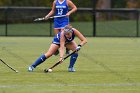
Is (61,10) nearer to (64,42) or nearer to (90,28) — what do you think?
(64,42)

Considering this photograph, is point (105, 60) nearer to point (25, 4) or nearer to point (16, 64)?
point (16, 64)

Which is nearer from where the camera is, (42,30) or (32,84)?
(32,84)

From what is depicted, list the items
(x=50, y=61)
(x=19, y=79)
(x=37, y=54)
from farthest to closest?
(x=37, y=54)
(x=50, y=61)
(x=19, y=79)

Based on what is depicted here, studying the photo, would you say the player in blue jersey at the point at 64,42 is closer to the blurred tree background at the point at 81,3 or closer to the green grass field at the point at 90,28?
the green grass field at the point at 90,28

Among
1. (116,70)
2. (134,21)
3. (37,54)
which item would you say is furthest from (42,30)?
(116,70)

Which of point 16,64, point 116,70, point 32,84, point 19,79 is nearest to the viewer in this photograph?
point 32,84

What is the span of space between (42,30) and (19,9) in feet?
5.37

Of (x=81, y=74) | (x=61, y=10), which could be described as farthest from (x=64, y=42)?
(x=61, y=10)

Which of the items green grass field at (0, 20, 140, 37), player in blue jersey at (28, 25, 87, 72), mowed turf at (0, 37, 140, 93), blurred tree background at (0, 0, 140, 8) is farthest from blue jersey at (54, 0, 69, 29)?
blurred tree background at (0, 0, 140, 8)

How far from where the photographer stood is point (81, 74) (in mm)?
15211

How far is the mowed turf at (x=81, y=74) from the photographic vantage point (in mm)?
12516

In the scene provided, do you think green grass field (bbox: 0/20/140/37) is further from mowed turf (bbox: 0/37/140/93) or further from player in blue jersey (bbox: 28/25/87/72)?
player in blue jersey (bbox: 28/25/87/72)

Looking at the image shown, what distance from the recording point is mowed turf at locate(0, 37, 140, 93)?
41.1 ft

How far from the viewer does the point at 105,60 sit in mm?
19281
